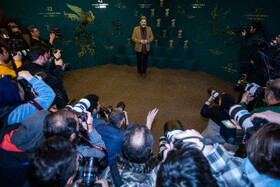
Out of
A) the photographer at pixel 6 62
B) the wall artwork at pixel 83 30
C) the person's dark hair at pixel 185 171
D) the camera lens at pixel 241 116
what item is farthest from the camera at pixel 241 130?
the wall artwork at pixel 83 30

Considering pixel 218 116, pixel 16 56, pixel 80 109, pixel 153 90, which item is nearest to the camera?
pixel 80 109

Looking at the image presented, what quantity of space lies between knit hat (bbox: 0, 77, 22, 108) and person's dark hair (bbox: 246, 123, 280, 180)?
1.56 m

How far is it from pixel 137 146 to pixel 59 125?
527 millimetres

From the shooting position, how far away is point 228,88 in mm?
3955

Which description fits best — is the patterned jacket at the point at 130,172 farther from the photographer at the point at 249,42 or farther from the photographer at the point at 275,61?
the photographer at the point at 249,42

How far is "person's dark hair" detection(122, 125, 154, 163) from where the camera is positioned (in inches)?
38.2

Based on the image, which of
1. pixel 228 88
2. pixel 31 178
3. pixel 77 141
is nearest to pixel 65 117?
pixel 77 141

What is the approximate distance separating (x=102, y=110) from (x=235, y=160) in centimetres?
153

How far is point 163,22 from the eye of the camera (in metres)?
5.59

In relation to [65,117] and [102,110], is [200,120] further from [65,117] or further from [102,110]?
[65,117]

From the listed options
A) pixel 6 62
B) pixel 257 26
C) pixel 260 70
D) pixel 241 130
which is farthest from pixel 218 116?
pixel 257 26

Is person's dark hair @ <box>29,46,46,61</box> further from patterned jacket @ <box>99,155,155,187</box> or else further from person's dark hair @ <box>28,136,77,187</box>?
patterned jacket @ <box>99,155,155,187</box>

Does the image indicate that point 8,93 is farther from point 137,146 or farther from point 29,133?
point 137,146

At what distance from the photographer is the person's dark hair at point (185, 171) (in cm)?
59
